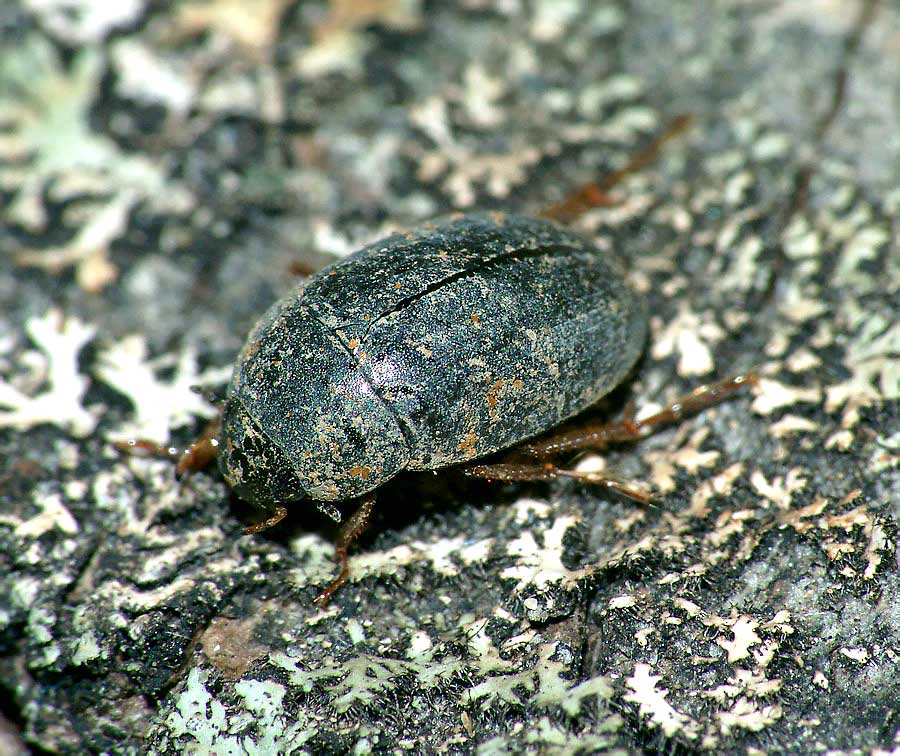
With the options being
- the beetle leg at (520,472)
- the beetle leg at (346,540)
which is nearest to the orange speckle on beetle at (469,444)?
the beetle leg at (520,472)

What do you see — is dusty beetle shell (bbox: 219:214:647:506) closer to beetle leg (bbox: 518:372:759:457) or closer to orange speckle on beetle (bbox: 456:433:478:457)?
orange speckle on beetle (bbox: 456:433:478:457)

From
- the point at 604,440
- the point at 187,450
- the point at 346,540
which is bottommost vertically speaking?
the point at 346,540

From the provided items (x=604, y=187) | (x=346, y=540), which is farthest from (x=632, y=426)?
(x=604, y=187)

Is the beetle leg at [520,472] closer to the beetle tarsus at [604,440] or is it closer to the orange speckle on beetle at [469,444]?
the beetle tarsus at [604,440]

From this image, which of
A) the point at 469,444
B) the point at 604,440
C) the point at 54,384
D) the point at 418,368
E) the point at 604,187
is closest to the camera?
the point at 418,368

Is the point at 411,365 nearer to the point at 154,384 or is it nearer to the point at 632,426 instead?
the point at 632,426

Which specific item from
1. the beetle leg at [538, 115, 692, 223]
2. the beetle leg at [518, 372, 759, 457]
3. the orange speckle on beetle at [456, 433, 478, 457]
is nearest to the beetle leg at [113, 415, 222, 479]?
the orange speckle on beetle at [456, 433, 478, 457]

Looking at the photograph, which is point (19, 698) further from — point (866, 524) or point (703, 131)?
point (703, 131)

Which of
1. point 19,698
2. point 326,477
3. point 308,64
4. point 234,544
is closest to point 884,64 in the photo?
point 308,64
